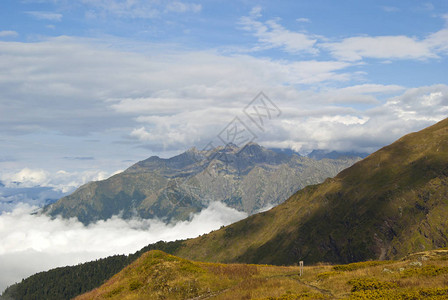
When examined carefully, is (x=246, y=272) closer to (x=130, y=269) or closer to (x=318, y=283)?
(x=318, y=283)

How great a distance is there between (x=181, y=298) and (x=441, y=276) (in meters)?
28.4

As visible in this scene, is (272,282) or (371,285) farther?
(272,282)

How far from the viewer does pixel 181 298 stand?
38.4 meters

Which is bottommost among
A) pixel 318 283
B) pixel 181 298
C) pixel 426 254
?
pixel 426 254

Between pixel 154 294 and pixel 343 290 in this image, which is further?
pixel 154 294

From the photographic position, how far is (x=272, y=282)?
38.3 meters

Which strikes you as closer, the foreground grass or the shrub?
the foreground grass

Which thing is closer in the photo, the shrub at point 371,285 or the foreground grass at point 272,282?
the foreground grass at point 272,282

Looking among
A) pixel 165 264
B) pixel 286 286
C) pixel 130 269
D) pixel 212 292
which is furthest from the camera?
pixel 130 269

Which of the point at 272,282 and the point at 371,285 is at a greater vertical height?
the point at 272,282

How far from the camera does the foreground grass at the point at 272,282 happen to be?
1173 inches

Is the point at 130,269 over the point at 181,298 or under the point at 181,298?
over

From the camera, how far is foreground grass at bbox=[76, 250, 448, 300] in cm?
2980

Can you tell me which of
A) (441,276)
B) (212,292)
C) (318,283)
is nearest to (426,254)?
(441,276)
